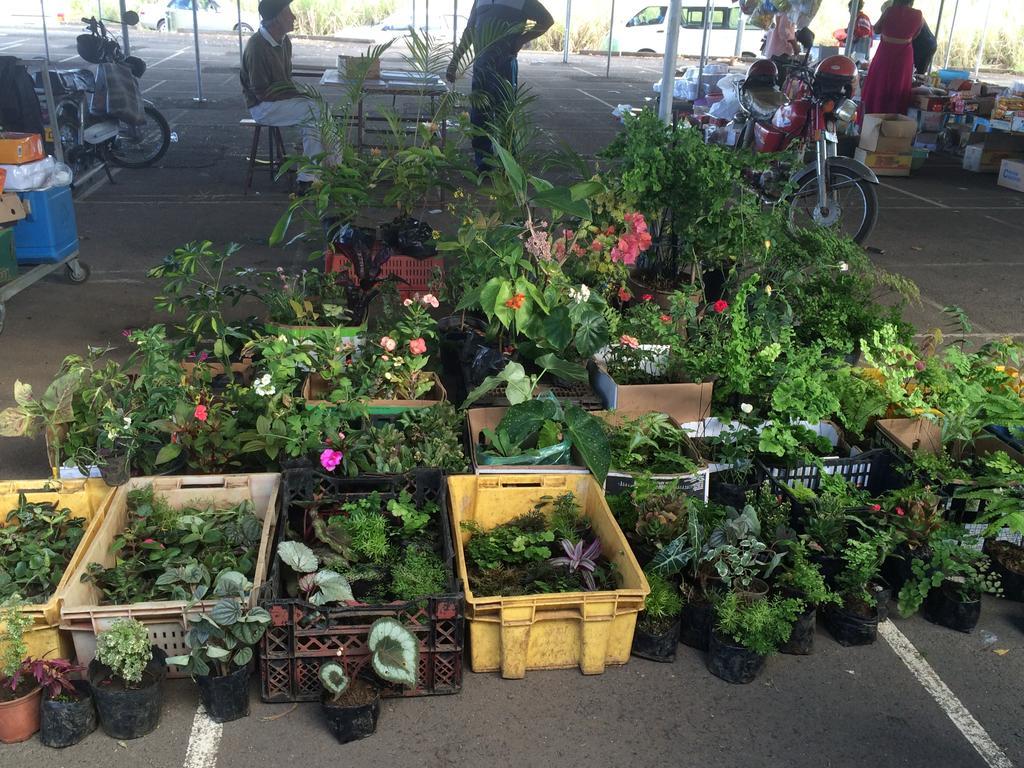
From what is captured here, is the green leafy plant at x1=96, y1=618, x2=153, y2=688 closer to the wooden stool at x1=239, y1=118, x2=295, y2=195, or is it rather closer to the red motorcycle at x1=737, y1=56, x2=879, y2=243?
the red motorcycle at x1=737, y1=56, x2=879, y2=243

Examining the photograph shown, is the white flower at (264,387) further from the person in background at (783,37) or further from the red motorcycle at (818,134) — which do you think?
the person in background at (783,37)

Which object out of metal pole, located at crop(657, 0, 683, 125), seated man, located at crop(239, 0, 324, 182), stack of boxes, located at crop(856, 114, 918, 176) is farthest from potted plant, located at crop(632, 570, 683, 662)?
stack of boxes, located at crop(856, 114, 918, 176)

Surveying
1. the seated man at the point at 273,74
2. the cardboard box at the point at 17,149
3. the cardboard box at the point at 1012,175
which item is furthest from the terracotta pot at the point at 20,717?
the cardboard box at the point at 1012,175

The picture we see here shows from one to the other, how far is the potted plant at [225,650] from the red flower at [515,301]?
162 centimetres

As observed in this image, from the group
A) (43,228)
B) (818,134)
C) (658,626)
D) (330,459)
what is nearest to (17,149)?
(43,228)

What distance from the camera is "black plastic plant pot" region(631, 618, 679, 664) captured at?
9.71 feet

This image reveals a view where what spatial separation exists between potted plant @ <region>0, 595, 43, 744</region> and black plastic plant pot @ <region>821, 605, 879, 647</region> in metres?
2.43

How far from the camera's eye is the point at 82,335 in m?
5.22

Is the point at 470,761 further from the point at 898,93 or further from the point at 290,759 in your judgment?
the point at 898,93

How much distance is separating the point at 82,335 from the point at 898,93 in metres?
9.46

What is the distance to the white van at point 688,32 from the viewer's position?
23.5 m

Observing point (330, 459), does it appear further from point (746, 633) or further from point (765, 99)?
point (765, 99)

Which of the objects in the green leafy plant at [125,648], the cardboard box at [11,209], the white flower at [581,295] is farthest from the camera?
the cardboard box at [11,209]

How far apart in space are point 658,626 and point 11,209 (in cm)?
434
